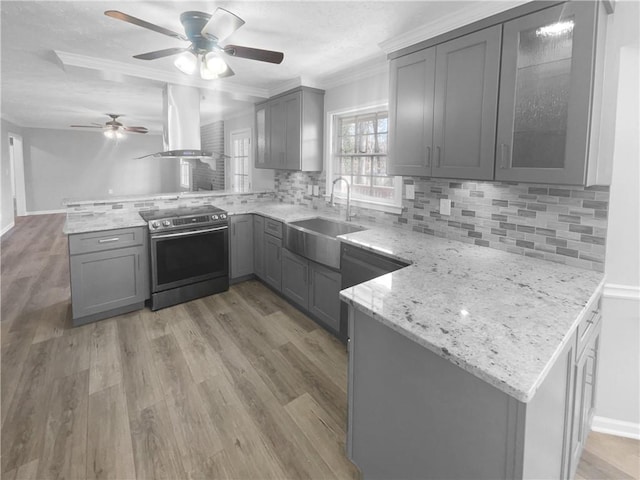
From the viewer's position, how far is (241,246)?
4.17m

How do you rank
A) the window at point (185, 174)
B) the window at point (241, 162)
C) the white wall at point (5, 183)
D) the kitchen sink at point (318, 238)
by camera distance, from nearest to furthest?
the kitchen sink at point (318, 238)
the window at point (241, 162)
the white wall at point (5, 183)
the window at point (185, 174)

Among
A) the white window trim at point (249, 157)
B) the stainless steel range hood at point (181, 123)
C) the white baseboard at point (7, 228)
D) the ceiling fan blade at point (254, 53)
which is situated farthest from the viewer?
the white baseboard at point (7, 228)

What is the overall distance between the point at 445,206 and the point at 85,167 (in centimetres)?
1011

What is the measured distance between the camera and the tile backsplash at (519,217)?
193 centimetres

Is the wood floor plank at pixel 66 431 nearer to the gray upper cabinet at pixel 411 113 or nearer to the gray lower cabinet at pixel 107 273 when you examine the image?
the gray lower cabinet at pixel 107 273

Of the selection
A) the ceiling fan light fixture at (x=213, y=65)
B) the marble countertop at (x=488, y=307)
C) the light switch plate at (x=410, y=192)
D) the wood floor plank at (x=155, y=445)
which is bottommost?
the wood floor plank at (x=155, y=445)

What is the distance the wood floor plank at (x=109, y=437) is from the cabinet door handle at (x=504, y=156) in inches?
97.8

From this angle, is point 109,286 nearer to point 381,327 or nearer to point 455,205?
point 381,327

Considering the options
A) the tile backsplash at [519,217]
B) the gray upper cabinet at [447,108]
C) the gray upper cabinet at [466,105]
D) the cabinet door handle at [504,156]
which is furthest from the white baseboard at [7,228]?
the cabinet door handle at [504,156]

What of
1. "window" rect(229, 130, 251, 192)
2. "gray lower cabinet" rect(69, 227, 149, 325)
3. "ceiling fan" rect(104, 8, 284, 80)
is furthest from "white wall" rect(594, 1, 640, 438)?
"window" rect(229, 130, 251, 192)

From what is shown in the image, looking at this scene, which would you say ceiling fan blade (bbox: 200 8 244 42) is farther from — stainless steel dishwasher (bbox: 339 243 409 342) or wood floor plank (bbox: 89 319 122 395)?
wood floor plank (bbox: 89 319 122 395)

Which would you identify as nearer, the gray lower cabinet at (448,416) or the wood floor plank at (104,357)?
the gray lower cabinet at (448,416)

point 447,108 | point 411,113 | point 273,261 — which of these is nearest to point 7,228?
point 273,261

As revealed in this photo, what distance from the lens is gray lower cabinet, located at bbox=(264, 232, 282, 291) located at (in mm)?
3744
